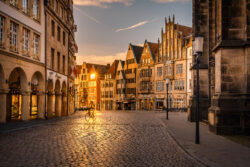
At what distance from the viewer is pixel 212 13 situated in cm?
2009

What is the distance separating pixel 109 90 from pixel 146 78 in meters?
21.5

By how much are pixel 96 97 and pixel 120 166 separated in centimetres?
8506

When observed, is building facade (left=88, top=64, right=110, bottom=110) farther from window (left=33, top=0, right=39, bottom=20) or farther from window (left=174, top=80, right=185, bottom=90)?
window (left=33, top=0, right=39, bottom=20)

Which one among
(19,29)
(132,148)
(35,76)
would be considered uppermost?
(19,29)

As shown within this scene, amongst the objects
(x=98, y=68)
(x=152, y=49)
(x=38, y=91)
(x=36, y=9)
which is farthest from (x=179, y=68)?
(x=98, y=68)

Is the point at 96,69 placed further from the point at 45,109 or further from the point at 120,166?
the point at 120,166

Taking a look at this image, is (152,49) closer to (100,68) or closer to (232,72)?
(100,68)

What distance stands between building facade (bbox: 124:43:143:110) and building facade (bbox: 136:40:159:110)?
2577 millimetres

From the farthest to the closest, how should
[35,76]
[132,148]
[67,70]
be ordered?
[67,70] → [35,76] → [132,148]

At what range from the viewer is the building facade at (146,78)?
2621 inches

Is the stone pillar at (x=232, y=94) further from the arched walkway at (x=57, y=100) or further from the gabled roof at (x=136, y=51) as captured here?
the gabled roof at (x=136, y=51)

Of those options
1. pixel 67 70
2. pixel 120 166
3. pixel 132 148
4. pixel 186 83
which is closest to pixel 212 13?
pixel 132 148

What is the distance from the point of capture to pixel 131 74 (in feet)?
251

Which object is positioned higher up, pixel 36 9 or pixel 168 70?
pixel 36 9
